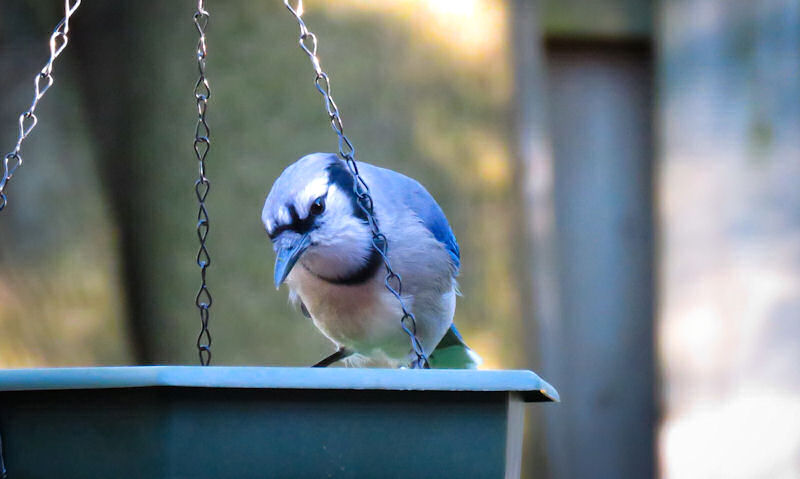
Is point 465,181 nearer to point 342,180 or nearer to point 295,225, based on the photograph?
point 342,180

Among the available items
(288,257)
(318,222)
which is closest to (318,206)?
(318,222)

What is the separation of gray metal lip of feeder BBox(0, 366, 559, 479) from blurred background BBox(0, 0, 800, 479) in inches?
65.9

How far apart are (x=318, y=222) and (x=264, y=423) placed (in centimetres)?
73

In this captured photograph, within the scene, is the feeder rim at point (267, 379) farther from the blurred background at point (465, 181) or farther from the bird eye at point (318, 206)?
the blurred background at point (465, 181)

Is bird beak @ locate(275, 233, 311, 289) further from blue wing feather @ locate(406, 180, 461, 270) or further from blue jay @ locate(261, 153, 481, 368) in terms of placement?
blue wing feather @ locate(406, 180, 461, 270)

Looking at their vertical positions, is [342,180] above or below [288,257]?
above

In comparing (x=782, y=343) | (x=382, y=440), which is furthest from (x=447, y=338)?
(x=382, y=440)

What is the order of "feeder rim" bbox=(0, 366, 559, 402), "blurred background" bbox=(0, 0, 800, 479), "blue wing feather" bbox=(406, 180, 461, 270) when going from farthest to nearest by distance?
"blurred background" bbox=(0, 0, 800, 479)
"blue wing feather" bbox=(406, 180, 461, 270)
"feeder rim" bbox=(0, 366, 559, 402)

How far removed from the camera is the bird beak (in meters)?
1.66

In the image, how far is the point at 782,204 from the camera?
2.71m

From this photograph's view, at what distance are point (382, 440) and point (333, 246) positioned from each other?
80 centimetres

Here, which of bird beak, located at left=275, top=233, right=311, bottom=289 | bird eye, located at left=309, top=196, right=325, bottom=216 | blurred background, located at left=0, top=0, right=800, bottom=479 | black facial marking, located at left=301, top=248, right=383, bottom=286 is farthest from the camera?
blurred background, located at left=0, top=0, right=800, bottom=479

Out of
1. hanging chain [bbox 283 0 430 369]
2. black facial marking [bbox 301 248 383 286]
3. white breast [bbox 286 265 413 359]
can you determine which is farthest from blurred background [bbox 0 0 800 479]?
hanging chain [bbox 283 0 430 369]

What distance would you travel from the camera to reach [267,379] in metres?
1.07
